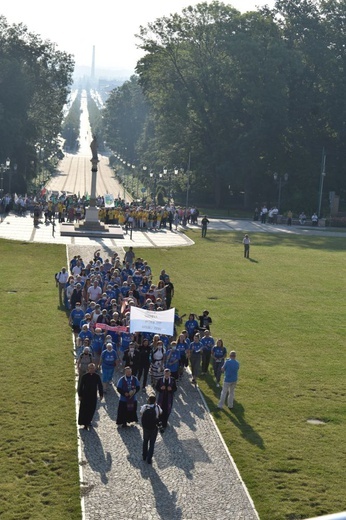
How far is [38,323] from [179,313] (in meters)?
5.19

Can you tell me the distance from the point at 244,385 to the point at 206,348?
4.77ft

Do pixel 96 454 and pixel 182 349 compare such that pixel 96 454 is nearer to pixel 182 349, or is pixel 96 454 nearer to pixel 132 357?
pixel 132 357

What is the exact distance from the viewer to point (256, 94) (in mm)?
69812

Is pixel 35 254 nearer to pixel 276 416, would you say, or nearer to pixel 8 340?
pixel 8 340

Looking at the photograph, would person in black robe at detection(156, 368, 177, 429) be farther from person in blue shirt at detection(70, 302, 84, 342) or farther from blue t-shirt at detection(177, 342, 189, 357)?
person in blue shirt at detection(70, 302, 84, 342)

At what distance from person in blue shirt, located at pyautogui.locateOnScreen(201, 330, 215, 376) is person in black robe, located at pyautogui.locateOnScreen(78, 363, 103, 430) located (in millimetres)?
4922

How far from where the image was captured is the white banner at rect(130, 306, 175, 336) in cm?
1830

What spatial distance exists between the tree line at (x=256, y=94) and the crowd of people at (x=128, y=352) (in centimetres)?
4859

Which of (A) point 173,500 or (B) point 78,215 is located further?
(B) point 78,215

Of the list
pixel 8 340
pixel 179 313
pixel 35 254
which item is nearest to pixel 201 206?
pixel 35 254

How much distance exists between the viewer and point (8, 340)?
73.8ft

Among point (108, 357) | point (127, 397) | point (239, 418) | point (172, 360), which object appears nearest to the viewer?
point (127, 397)

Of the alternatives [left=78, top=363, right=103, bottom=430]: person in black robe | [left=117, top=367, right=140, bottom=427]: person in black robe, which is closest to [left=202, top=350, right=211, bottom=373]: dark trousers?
[left=117, top=367, right=140, bottom=427]: person in black robe

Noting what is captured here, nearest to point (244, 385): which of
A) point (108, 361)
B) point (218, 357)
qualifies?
point (218, 357)
